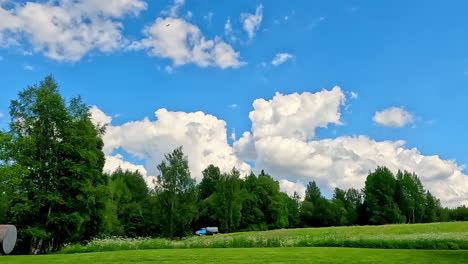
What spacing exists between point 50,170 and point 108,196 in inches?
232

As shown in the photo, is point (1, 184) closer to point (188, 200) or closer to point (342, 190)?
point (188, 200)

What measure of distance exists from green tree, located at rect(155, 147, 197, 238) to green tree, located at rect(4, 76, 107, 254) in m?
16.0

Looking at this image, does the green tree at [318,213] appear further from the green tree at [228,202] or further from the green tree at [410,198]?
the green tree at [228,202]

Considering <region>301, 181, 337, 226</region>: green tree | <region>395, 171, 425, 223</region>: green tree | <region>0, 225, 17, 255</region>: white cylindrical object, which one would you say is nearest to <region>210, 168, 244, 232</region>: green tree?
<region>301, 181, 337, 226</region>: green tree

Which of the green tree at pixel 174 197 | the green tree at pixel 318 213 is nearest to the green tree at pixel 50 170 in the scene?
the green tree at pixel 174 197

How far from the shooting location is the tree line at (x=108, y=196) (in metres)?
31.3

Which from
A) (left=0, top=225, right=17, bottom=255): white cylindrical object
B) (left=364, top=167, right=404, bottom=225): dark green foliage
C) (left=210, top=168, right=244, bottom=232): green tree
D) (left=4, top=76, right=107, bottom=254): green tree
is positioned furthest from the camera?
(left=364, top=167, right=404, bottom=225): dark green foliage

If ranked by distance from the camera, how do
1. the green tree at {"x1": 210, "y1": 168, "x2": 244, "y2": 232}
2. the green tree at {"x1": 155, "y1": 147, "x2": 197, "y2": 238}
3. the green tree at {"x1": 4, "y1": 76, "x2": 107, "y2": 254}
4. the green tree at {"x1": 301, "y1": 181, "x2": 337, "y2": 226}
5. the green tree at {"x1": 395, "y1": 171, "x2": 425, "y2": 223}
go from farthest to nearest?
the green tree at {"x1": 301, "y1": 181, "x2": 337, "y2": 226} < the green tree at {"x1": 395, "y1": 171, "x2": 425, "y2": 223} < the green tree at {"x1": 210, "y1": 168, "x2": 244, "y2": 232} < the green tree at {"x1": 155, "y1": 147, "x2": 197, "y2": 238} < the green tree at {"x1": 4, "y1": 76, "x2": 107, "y2": 254}

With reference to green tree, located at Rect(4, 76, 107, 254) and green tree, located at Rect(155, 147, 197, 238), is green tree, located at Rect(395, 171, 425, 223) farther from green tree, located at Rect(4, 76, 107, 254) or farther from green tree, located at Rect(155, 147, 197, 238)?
green tree, located at Rect(4, 76, 107, 254)

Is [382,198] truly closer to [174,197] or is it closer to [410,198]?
[410,198]

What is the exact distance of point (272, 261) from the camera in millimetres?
13695

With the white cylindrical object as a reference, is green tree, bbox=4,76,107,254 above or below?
above

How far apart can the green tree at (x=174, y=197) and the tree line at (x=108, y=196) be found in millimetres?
132

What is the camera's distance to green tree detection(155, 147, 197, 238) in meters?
49.8
